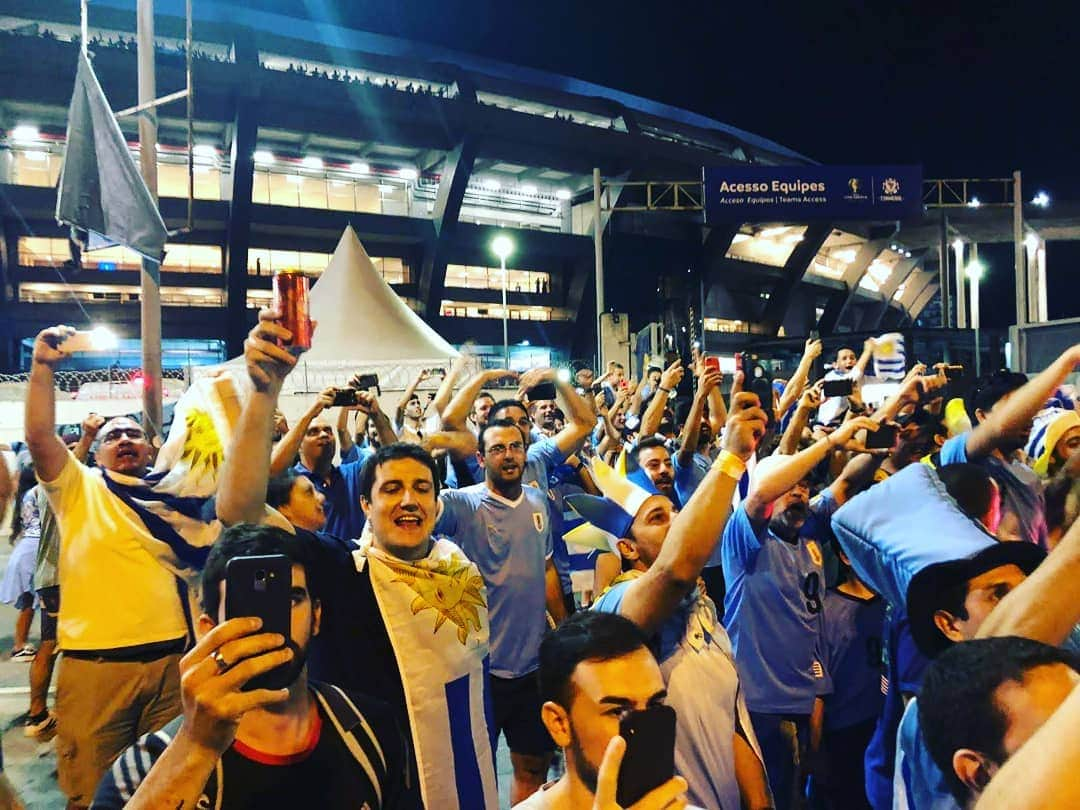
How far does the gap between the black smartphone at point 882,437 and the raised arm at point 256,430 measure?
8.51 ft

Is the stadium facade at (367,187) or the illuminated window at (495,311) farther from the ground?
the stadium facade at (367,187)

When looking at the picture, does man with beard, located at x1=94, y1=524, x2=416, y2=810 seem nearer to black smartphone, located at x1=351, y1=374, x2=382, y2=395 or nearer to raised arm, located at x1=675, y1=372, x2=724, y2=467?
black smartphone, located at x1=351, y1=374, x2=382, y2=395

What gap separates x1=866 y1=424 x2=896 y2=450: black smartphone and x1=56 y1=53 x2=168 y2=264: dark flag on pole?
551 cm

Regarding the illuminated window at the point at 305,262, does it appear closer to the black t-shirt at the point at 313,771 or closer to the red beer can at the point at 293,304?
the red beer can at the point at 293,304

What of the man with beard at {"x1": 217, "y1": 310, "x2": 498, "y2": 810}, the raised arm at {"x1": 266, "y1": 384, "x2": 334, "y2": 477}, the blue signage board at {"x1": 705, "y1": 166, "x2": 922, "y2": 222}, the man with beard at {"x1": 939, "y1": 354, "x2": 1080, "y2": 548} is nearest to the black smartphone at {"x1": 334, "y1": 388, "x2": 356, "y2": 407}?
the raised arm at {"x1": 266, "y1": 384, "x2": 334, "y2": 477}

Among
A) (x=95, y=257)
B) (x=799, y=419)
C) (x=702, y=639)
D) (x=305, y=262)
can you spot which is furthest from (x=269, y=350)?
(x=305, y=262)

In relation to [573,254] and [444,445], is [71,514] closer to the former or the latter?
[444,445]

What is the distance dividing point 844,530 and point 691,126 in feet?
150

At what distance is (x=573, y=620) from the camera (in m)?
2.15

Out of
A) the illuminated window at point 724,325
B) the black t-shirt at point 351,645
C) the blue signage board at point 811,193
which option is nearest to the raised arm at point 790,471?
the black t-shirt at point 351,645

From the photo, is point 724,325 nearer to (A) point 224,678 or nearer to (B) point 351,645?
(B) point 351,645

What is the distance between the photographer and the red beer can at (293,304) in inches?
88.4

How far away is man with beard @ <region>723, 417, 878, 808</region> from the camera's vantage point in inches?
145

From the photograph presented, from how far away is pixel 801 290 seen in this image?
50625mm
